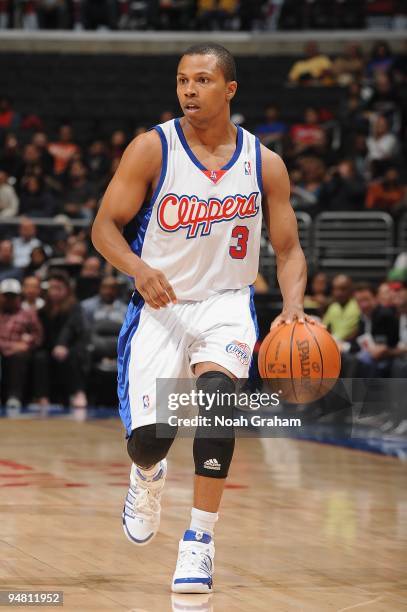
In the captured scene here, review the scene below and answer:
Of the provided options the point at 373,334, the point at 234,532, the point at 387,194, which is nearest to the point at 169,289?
the point at 234,532

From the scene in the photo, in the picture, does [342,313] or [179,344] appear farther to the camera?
[342,313]

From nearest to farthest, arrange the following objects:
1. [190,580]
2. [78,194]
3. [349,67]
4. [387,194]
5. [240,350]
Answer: [190,580] < [240,350] < [387,194] < [78,194] < [349,67]

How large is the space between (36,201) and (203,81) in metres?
11.8

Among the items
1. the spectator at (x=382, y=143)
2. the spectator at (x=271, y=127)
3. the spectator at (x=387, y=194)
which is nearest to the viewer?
the spectator at (x=387, y=194)

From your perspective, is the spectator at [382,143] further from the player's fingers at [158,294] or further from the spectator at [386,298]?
the player's fingers at [158,294]

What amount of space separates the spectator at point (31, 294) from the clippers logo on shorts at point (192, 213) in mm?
8505

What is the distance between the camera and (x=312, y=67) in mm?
20328

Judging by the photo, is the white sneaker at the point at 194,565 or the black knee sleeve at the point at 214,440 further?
the black knee sleeve at the point at 214,440

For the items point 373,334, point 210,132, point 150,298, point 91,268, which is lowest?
point 373,334

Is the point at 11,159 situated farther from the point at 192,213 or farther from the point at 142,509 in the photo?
the point at 192,213

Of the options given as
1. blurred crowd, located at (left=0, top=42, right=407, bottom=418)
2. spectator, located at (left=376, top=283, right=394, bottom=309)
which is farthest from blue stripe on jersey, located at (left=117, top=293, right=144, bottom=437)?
spectator, located at (left=376, top=283, right=394, bottom=309)

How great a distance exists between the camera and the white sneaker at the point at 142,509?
505 cm

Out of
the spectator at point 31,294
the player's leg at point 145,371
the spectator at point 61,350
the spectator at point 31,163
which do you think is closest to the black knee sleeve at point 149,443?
the player's leg at point 145,371

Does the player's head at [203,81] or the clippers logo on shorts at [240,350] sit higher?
the player's head at [203,81]
